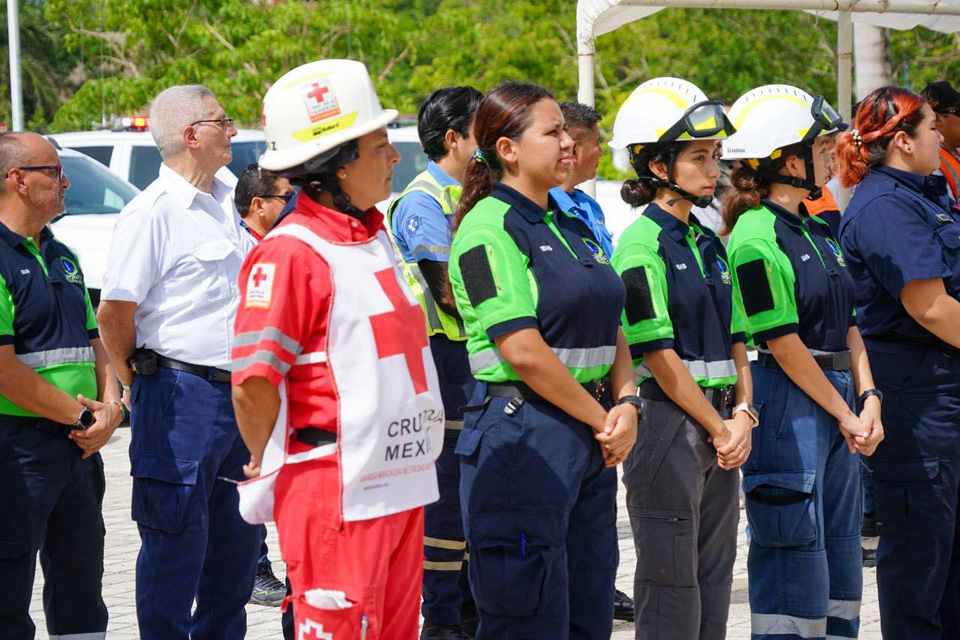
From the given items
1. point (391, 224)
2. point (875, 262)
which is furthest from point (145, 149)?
point (875, 262)

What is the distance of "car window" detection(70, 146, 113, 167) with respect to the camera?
44.4 feet

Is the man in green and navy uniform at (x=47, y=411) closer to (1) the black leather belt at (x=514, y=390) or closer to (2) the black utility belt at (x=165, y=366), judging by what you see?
(2) the black utility belt at (x=165, y=366)

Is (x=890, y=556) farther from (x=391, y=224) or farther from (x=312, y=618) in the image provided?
(x=312, y=618)

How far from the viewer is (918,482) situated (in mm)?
5402

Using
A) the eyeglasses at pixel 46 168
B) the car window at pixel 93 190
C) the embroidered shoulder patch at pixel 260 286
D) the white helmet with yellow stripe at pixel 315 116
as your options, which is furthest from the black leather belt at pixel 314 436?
the car window at pixel 93 190

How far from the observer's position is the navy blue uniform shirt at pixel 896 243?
5.31 meters

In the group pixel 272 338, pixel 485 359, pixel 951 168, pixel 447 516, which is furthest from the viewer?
pixel 951 168

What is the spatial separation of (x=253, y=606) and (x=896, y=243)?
3462mm

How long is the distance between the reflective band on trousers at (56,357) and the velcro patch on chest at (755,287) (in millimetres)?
2427

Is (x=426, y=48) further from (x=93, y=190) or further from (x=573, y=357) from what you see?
(x=573, y=357)

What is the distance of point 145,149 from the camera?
534 inches

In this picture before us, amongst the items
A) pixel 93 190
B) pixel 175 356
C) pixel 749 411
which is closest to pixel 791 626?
pixel 749 411

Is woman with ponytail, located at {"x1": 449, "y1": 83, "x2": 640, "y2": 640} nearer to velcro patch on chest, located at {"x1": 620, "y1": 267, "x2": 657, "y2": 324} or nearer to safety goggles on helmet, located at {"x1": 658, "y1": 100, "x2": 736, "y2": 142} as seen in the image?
velcro patch on chest, located at {"x1": 620, "y1": 267, "x2": 657, "y2": 324}

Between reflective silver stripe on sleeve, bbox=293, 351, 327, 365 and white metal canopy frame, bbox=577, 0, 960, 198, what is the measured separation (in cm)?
397
